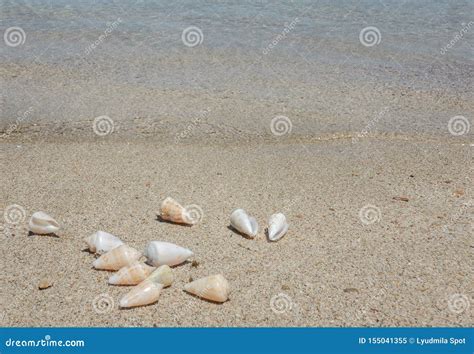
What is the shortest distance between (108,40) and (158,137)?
2.90m

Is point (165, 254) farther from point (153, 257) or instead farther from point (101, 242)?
Result: point (101, 242)

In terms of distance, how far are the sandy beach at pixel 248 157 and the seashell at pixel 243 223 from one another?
0.06 m

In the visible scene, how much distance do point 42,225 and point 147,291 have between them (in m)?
0.89

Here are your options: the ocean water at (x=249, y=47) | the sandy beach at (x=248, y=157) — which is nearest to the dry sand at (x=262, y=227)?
the sandy beach at (x=248, y=157)

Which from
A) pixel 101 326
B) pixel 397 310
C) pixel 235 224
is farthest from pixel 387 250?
pixel 101 326

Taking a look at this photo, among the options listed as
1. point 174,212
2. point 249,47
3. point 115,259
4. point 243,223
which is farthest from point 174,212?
point 249,47

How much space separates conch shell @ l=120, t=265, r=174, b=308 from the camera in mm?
2332

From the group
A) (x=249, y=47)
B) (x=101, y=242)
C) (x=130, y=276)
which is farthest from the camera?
(x=249, y=47)

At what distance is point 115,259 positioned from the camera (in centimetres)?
258

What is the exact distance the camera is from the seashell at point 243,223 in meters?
2.90

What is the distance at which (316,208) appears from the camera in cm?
327

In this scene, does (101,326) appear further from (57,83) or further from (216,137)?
(57,83)

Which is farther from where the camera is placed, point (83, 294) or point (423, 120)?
point (423, 120)

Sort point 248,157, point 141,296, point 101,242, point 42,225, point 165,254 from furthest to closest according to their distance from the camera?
point 248,157
point 42,225
point 101,242
point 165,254
point 141,296
